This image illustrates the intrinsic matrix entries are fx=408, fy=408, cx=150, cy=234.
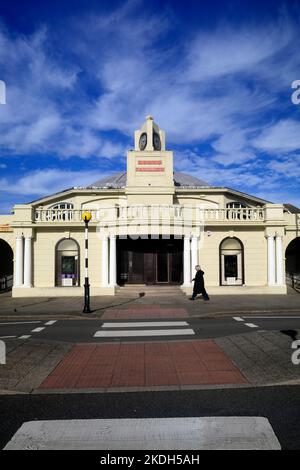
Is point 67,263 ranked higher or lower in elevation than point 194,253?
lower

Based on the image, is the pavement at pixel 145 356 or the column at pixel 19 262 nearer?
the pavement at pixel 145 356

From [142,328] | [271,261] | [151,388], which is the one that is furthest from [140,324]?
[271,261]

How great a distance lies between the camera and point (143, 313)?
1488 cm

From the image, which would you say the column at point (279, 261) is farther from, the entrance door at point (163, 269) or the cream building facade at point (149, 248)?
the entrance door at point (163, 269)

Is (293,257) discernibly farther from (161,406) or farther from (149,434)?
(149,434)

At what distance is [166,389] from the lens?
616 cm

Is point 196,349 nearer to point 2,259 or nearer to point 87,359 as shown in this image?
point 87,359

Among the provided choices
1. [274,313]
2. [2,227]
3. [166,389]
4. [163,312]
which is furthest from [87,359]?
[2,227]

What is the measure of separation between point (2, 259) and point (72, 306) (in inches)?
675

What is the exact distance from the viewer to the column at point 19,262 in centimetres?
2272

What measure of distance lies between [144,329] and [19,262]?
534 inches

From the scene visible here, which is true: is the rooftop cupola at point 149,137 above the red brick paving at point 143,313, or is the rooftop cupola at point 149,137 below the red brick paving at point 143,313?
above

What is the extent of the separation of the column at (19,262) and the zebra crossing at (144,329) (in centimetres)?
1150

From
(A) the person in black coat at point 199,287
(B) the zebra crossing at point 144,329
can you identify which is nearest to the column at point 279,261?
(A) the person in black coat at point 199,287
